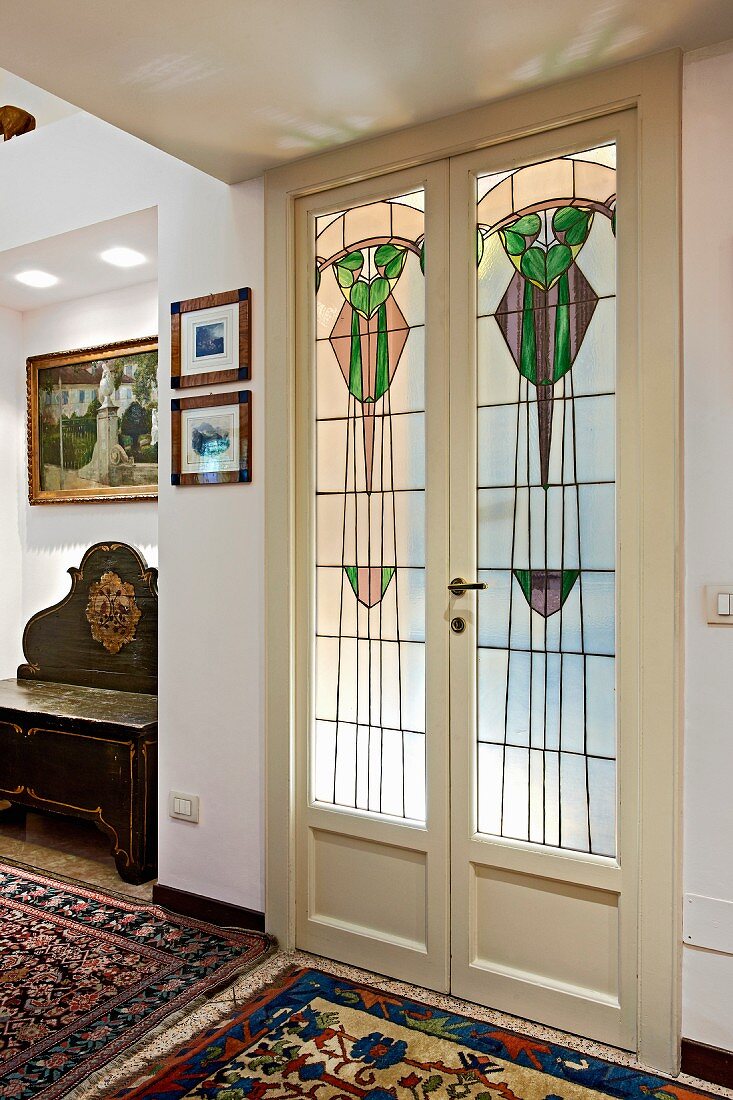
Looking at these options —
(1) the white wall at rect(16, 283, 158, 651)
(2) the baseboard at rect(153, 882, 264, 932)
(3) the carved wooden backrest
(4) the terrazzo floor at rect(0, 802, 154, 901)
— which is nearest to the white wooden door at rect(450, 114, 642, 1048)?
(2) the baseboard at rect(153, 882, 264, 932)

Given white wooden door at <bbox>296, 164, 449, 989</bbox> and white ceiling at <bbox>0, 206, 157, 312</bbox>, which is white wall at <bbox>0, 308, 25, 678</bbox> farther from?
white wooden door at <bbox>296, 164, 449, 989</bbox>

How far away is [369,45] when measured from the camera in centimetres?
191

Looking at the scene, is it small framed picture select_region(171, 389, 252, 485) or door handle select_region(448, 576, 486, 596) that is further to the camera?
small framed picture select_region(171, 389, 252, 485)

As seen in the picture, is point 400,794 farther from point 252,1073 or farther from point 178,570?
point 178,570

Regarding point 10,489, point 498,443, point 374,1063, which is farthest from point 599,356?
point 10,489

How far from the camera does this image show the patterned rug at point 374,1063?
1.84 m

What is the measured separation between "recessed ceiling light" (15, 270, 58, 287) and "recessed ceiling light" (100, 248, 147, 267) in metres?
0.39

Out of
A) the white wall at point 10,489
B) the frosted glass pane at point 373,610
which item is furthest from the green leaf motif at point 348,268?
the white wall at point 10,489

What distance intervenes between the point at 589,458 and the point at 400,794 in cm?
113

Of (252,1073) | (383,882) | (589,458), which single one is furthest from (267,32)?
(252,1073)

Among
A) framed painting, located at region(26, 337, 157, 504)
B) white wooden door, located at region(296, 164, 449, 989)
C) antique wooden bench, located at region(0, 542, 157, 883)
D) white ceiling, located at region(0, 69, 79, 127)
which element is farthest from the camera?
framed painting, located at region(26, 337, 157, 504)

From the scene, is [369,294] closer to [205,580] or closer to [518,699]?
[205,580]

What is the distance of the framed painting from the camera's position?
144 inches

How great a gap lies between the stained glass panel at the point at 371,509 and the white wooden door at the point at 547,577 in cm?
16
